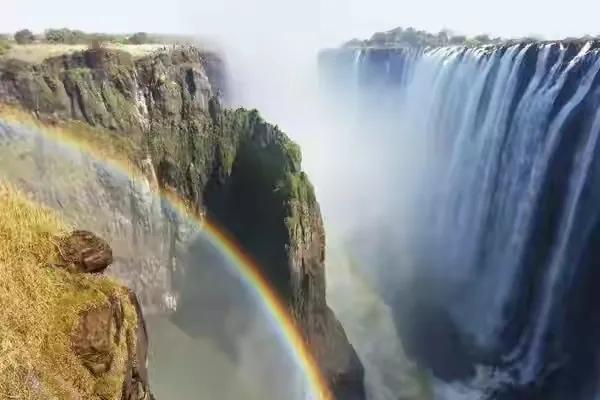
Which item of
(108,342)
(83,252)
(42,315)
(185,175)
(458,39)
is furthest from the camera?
(458,39)

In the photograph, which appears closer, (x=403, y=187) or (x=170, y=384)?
(x=170, y=384)

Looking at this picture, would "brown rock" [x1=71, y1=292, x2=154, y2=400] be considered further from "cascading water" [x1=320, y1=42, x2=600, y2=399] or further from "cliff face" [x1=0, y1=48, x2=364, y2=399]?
"cascading water" [x1=320, y1=42, x2=600, y2=399]

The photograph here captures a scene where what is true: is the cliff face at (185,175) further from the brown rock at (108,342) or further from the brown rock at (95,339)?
the brown rock at (95,339)

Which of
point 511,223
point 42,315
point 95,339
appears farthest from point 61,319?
point 511,223

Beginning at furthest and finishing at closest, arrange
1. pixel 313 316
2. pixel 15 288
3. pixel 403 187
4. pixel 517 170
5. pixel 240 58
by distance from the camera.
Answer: pixel 240 58, pixel 403 187, pixel 517 170, pixel 313 316, pixel 15 288

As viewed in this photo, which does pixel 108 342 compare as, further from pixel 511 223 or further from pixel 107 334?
pixel 511 223

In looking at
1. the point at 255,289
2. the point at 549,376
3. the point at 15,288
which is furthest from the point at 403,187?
the point at 15,288

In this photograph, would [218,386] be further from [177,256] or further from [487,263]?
[487,263]

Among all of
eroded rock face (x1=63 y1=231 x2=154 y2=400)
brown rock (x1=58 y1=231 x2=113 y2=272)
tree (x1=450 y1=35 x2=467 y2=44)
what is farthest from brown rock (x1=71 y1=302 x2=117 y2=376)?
tree (x1=450 y1=35 x2=467 y2=44)
